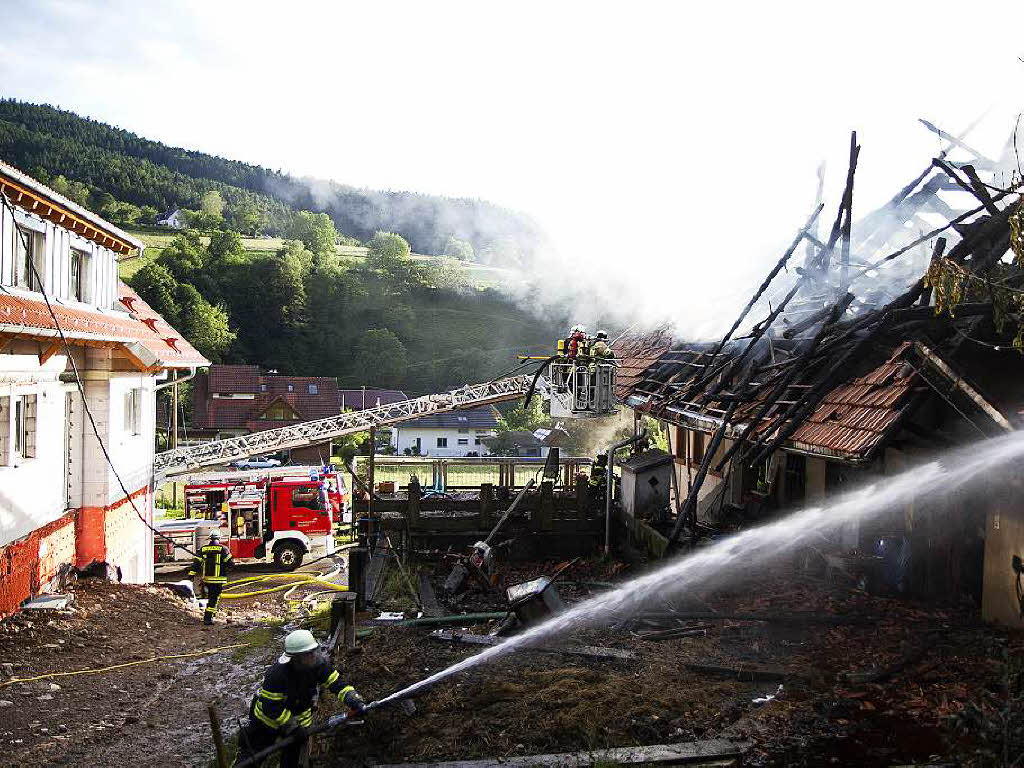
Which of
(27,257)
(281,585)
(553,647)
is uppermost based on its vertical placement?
(27,257)

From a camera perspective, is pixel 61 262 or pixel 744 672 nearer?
pixel 744 672

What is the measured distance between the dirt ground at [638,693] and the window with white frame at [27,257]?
5.34 metres

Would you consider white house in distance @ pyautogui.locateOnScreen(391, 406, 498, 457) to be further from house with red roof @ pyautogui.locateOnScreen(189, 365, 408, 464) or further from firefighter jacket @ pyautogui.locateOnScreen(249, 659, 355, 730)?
firefighter jacket @ pyautogui.locateOnScreen(249, 659, 355, 730)

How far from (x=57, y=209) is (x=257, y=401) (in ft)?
159

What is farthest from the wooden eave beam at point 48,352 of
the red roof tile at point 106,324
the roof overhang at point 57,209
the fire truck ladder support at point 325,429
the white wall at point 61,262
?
the fire truck ladder support at point 325,429

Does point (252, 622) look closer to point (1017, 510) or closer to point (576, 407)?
point (576, 407)

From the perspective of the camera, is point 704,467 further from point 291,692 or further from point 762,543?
point 291,692

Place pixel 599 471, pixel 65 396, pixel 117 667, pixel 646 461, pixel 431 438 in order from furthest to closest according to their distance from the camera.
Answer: pixel 431 438 < pixel 599 471 < pixel 65 396 < pixel 646 461 < pixel 117 667

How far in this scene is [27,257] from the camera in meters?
12.6

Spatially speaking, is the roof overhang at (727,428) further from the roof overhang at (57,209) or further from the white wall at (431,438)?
the white wall at (431,438)

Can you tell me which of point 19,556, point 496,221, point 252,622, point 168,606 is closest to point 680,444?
point 252,622

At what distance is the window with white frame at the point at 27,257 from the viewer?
12172mm

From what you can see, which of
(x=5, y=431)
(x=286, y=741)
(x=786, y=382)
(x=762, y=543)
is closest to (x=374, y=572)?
(x=5, y=431)

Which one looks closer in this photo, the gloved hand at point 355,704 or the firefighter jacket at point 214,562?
the gloved hand at point 355,704
